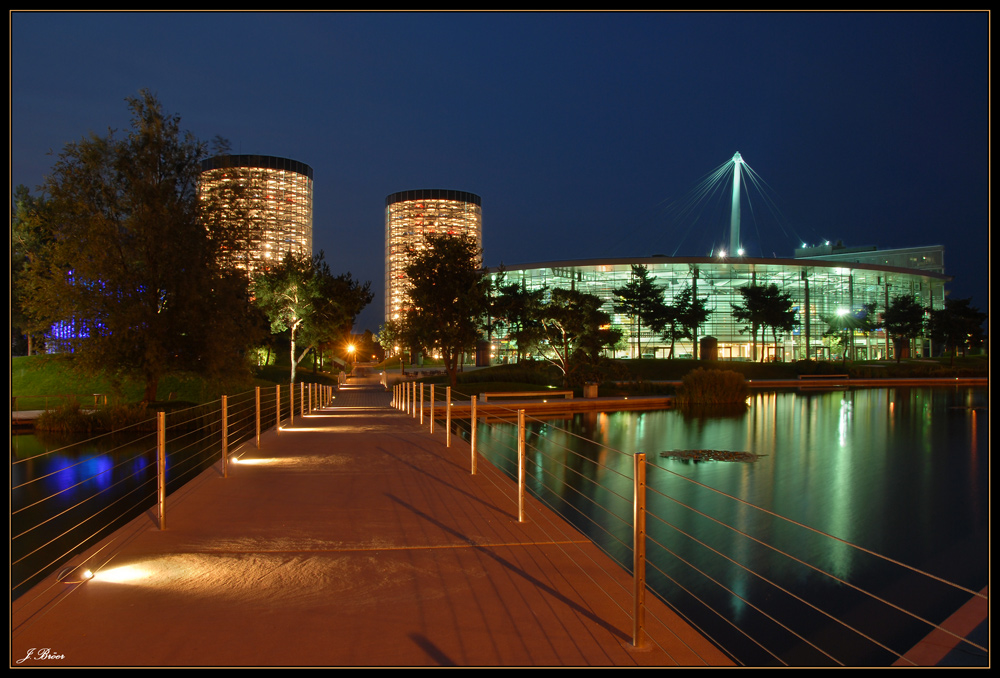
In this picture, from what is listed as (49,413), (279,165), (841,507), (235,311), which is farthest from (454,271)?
(279,165)

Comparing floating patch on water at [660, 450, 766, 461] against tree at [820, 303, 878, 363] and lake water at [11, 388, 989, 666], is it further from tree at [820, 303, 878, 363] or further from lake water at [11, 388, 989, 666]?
tree at [820, 303, 878, 363]

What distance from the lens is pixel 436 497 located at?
607cm

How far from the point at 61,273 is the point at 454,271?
45.2 feet

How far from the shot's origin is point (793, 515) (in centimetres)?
963

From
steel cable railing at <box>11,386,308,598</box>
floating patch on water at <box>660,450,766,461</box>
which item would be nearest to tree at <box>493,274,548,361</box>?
floating patch on water at <box>660,450,766,461</box>

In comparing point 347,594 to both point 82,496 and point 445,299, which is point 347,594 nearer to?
point 82,496

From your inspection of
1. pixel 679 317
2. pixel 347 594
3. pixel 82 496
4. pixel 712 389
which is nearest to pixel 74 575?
pixel 347 594

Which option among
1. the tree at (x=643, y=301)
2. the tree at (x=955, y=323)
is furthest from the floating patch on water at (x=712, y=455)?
the tree at (x=955, y=323)

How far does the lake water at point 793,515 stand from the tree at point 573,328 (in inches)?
192

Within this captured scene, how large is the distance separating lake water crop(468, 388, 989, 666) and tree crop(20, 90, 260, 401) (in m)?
8.90

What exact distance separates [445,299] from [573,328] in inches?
216

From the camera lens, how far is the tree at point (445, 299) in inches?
1061

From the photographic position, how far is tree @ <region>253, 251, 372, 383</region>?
3142 centimetres

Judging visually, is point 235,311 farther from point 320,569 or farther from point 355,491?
point 320,569
